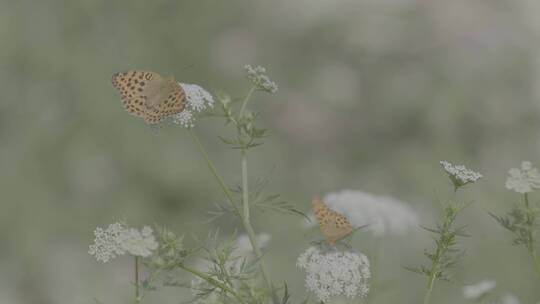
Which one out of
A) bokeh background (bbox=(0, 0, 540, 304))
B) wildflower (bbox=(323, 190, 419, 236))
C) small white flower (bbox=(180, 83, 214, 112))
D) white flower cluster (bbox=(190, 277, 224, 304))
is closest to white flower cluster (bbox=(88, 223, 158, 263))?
white flower cluster (bbox=(190, 277, 224, 304))

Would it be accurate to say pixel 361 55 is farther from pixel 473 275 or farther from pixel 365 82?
pixel 473 275

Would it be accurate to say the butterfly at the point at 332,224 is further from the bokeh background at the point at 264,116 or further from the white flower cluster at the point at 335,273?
the bokeh background at the point at 264,116

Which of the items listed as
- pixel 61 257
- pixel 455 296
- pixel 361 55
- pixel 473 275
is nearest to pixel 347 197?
pixel 455 296

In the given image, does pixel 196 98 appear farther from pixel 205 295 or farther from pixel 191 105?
pixel 205 295

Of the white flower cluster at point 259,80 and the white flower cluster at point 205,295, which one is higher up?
the white flower cluster at point 259,80

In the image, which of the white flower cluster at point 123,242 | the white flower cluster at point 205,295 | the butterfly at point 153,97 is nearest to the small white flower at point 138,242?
the white flower cluster at point 123,242

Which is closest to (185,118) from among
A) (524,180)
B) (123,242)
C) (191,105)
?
(191,105)
